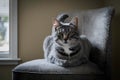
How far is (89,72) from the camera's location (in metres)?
1.60

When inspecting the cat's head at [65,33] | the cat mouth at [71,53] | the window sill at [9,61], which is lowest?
the window sill at [9,61]

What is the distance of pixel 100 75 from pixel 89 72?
0.09 metres

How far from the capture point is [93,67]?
165 cm

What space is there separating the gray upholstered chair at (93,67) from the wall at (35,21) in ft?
2.11

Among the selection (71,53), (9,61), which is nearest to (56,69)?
(71,53)

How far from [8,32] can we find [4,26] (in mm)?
91

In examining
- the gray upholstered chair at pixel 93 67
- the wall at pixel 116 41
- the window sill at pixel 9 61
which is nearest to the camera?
the gray upholstered chair at pixel 93 67

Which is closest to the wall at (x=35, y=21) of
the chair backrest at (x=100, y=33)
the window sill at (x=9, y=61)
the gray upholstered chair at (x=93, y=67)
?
the window sill at (x=9, y=61)

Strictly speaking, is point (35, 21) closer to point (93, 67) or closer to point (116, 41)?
point (116, 41)

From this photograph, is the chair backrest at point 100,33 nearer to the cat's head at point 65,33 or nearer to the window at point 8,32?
the cat's head at point 65,33

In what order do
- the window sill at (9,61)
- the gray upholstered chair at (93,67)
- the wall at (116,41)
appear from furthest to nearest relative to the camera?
the window sill at (9,61) < the wall at (116,41) < the gray upholstered chair at (93,67)

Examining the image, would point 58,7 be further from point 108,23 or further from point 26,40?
point 108,23

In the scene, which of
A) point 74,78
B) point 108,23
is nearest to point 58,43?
point 74,78

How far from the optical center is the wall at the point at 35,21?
2.44 meters
